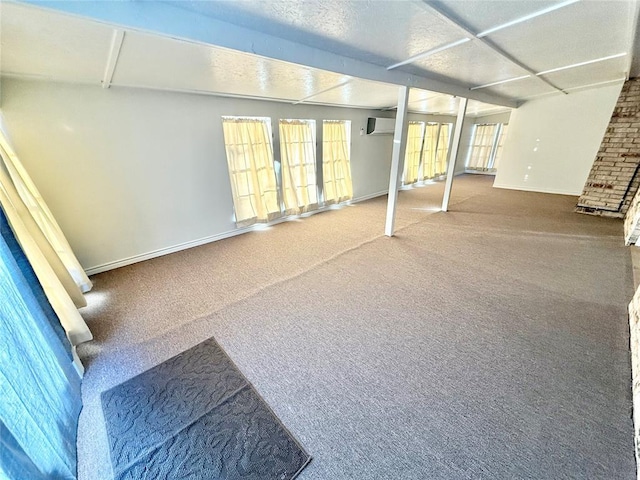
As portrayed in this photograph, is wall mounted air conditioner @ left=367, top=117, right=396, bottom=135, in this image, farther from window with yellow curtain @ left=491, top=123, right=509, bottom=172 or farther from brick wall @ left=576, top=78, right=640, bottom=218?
window with yellow curtain @ left=491, top=123, right=509, bottom=172

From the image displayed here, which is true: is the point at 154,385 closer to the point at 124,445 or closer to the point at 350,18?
the point at 124,445

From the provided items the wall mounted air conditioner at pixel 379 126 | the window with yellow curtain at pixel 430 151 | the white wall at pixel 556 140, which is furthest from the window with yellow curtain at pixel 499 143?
the wall mounted air conditioner at pixel 379 126

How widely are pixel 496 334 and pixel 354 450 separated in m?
1.52

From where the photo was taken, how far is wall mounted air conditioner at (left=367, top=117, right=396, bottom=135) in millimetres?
5855

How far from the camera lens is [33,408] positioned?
1.08m

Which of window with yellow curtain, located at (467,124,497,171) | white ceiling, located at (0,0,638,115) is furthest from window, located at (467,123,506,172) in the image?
A: white ceiling, located at (0,0,638,115)

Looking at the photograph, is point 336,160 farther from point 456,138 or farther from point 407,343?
point 407,343

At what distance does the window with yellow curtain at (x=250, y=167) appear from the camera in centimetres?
388

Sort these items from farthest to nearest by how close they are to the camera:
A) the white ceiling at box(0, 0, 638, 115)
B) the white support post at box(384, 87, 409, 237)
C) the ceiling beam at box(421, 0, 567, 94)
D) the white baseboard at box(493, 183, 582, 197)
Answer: the white baseboard at box(493, 183, 582, 197), the white support post at box(384, 87, 409, 237), the ceiling beam at box(421, 0, 567, 94), the white ceiling at box(0, 0, 638, 115)

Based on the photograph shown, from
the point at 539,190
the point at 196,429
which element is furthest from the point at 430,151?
the point at 196,429

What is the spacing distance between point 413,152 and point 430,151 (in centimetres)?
102

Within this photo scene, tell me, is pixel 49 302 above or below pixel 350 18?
below

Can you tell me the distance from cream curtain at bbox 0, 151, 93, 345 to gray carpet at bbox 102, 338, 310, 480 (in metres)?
0.67

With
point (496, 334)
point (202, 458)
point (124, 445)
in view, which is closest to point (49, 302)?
point (124, 445)
